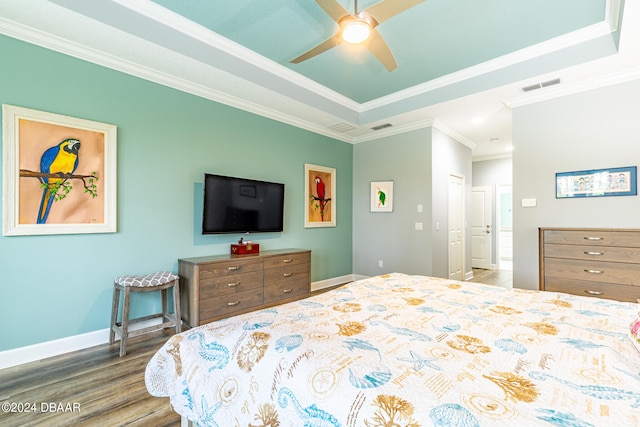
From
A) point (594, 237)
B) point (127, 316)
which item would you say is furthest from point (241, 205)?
point (594, 237)

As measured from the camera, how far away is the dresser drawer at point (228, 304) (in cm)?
298

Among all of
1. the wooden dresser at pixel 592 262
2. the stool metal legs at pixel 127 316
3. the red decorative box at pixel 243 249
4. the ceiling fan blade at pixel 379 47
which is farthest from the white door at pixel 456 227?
the stool metal legs at pixel 127 316

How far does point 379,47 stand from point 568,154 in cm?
268

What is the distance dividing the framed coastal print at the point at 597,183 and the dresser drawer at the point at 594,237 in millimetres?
643

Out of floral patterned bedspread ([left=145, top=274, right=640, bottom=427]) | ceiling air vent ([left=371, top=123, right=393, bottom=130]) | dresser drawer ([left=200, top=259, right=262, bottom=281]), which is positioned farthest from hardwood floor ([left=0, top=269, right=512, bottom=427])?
ceiling air vent ([left=371, top=123, right=393, bottom=130])

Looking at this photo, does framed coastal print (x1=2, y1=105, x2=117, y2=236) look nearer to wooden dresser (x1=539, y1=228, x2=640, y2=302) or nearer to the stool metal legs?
the stool metal legs

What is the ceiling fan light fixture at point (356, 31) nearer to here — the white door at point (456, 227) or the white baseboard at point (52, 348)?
the white baseboard at point (52, 348)

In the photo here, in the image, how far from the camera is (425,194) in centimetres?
457

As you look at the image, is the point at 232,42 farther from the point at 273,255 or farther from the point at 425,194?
the point at 425,194

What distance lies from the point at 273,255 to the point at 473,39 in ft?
10.5

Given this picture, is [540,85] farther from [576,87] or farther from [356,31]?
[356,31]

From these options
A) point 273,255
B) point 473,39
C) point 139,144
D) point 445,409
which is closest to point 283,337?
point 445,409

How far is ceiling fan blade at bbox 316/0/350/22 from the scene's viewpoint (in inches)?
75.4

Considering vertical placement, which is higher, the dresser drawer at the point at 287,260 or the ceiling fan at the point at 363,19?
the ceiling fan at the point at 363,19
